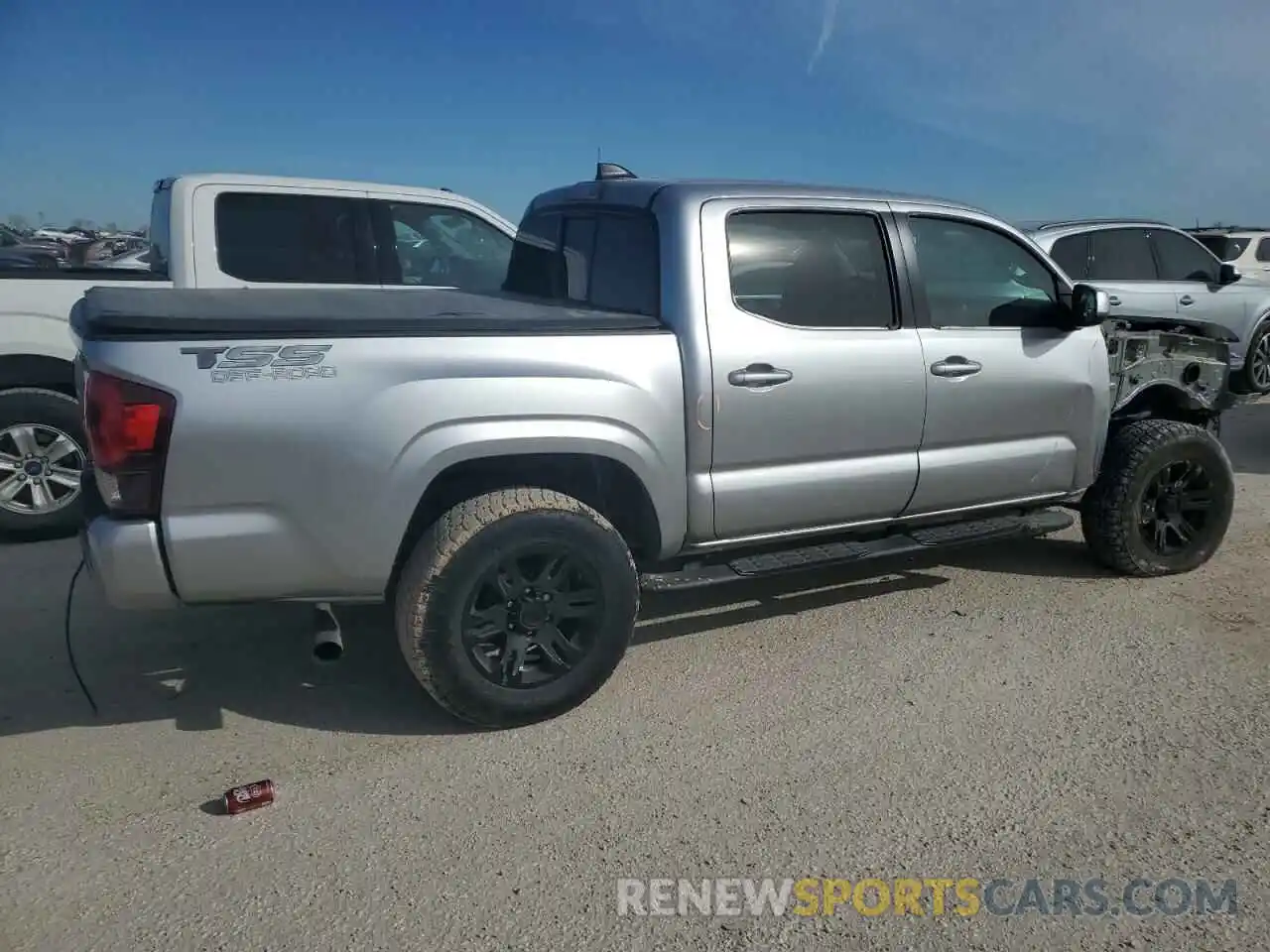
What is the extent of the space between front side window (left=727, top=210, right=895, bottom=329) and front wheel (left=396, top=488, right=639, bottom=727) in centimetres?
108

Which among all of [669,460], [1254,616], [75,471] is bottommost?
[1254,616]

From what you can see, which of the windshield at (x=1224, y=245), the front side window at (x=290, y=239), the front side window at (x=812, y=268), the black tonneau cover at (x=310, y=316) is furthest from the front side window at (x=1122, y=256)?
the black tonneau cover at (x=310, y=316)

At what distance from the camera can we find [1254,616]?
4.37m

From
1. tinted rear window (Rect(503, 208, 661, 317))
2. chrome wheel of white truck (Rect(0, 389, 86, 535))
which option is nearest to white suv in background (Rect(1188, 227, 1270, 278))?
tinted rear window (Rect(503, 208, 661, 317))

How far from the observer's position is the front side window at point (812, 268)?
3703 millimetres

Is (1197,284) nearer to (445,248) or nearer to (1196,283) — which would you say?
(1196,283)

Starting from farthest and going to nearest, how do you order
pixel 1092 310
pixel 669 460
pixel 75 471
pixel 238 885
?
pixel 75 471 → pixel 1092 310 → pixel 669 460 → pixel 238 885

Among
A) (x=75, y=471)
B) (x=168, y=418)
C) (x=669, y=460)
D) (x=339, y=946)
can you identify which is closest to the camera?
(x=339, y=946)

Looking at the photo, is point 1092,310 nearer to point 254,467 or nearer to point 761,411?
point 761,411

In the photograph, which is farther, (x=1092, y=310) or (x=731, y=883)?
(x=1092, y=310)

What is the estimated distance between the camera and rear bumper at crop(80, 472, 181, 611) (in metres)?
2.83

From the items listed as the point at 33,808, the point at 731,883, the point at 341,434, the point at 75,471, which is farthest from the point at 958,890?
the point at 75,471

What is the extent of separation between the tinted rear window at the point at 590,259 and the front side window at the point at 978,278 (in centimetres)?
119

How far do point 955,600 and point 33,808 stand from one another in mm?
3649
